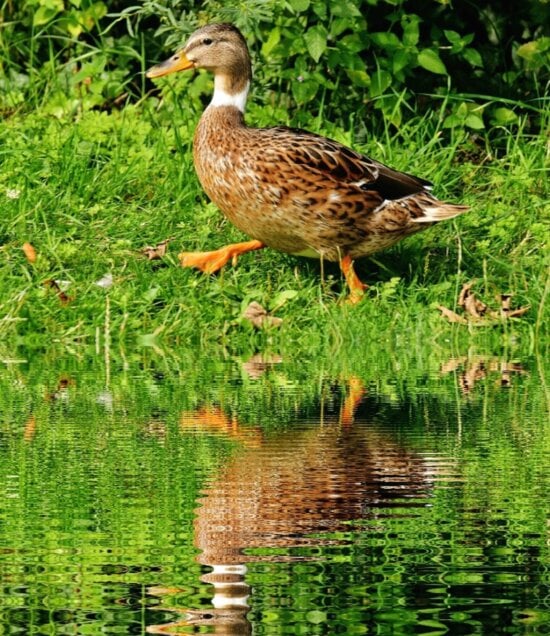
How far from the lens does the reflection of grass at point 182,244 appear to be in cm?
772

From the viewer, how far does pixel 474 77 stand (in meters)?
10.3

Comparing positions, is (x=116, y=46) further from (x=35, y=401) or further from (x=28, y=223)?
(x=35, y=401)

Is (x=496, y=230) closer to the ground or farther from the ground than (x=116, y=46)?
closer to the ground

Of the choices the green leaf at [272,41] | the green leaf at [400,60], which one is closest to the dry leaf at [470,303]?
the green leaf at [400,60]

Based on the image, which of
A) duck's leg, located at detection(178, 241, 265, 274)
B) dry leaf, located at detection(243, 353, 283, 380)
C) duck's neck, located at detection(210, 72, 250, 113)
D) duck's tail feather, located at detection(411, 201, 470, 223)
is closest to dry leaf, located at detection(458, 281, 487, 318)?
duck's tail feather, located at detection(411, 201, 470, 223)

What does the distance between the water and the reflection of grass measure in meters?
A: 1.47

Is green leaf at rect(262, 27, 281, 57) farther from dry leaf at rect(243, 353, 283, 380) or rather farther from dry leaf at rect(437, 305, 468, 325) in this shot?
dry leaf at rect(243, 353, 283, 380)

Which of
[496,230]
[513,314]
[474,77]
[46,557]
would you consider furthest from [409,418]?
[474,77]

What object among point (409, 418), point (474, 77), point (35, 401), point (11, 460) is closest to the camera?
point (11, 460)

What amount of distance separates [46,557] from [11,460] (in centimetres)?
116

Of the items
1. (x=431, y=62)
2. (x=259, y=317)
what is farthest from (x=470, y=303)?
(x=431, y=62)

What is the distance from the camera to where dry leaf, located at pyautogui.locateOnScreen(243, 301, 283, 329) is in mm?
7734

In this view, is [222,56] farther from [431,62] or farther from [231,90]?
[431,62]

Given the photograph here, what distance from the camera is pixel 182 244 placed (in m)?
8.59
